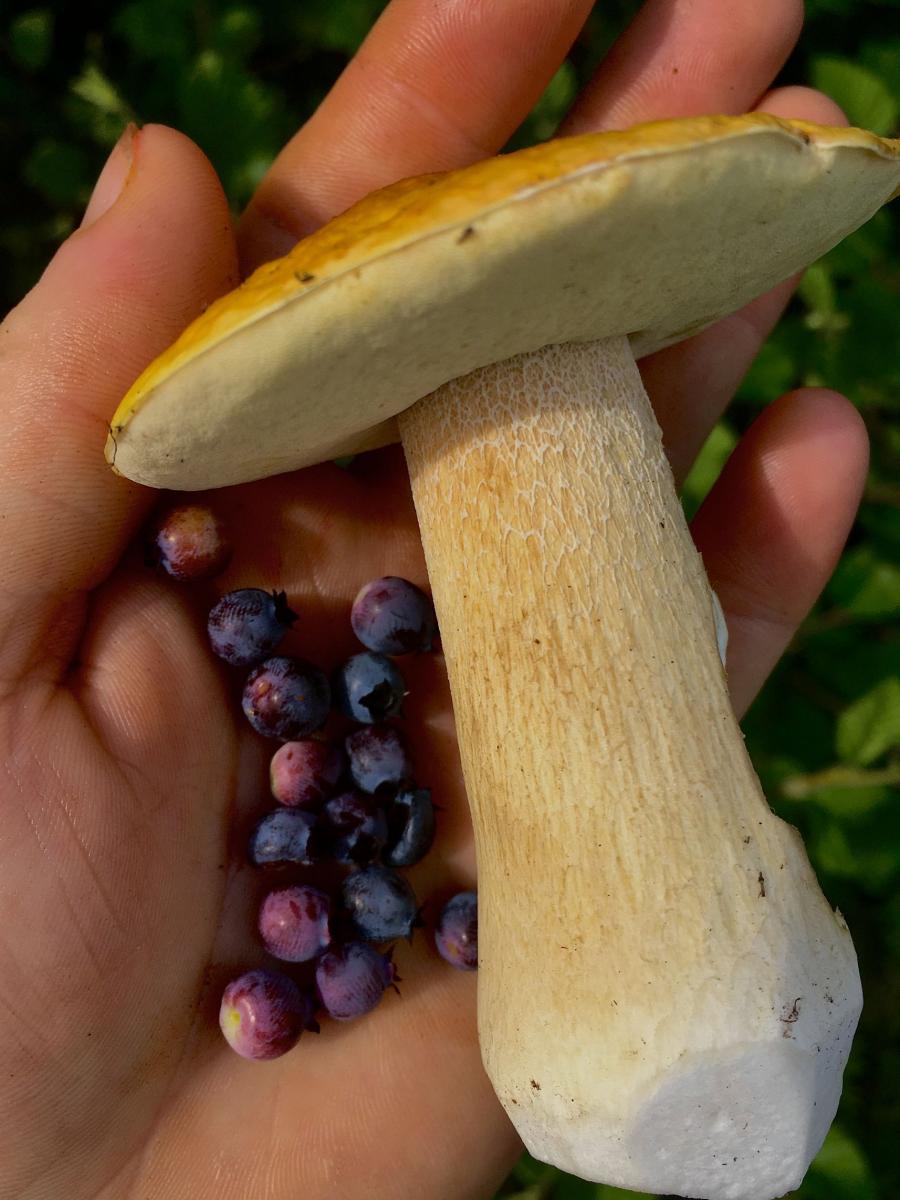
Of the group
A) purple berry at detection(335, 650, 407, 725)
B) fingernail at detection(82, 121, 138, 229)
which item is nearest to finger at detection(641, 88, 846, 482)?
purple berry at detection(335, 650, 407, 725)

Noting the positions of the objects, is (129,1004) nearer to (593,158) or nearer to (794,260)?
(593,158)

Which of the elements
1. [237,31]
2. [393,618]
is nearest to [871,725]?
[393,618]

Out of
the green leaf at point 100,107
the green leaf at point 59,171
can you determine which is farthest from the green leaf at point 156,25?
the green leaf at point 59,171

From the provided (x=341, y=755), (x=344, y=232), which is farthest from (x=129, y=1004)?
(x=344, y=232)

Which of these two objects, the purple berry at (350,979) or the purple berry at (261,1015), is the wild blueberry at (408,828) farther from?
the purple berry at (261,1015)

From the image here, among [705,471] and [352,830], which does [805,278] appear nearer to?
[705,471]

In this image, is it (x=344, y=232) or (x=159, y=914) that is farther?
(x=159, y=914)
